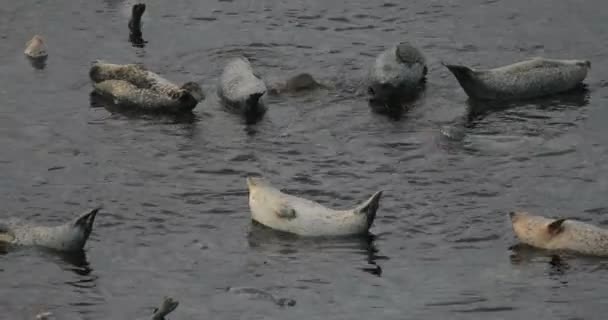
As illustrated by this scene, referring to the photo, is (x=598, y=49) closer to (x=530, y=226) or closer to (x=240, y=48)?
(x=240, y=48)

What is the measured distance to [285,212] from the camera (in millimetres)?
18375

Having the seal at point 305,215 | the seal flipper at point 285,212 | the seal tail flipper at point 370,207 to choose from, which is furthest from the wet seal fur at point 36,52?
the seal tail flipper at point 370,207

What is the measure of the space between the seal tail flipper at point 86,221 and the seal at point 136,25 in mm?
8301

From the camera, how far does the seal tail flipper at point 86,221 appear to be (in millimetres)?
17844

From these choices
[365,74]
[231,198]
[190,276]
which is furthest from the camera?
[365,74]

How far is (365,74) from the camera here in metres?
23.9

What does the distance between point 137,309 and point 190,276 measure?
1.02 meters

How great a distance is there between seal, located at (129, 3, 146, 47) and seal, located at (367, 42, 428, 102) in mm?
4485

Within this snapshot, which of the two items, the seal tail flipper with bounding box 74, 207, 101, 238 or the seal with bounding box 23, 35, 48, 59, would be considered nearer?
the seal tail flipper with bounding box 74, 207, 101, 238

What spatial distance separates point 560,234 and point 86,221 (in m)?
5.30

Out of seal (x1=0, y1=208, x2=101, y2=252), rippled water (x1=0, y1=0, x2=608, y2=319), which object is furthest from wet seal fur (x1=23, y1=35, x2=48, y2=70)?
seal (x1=0, y1=208, x2=101, y2=252)

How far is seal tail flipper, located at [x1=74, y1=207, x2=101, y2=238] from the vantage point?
17844 mm

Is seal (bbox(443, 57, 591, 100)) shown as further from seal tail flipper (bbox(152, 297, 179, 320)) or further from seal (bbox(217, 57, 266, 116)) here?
seal tail flipper (bbox(152, 297, 179, 320))

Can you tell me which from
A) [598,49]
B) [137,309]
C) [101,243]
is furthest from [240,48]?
[137,309]
